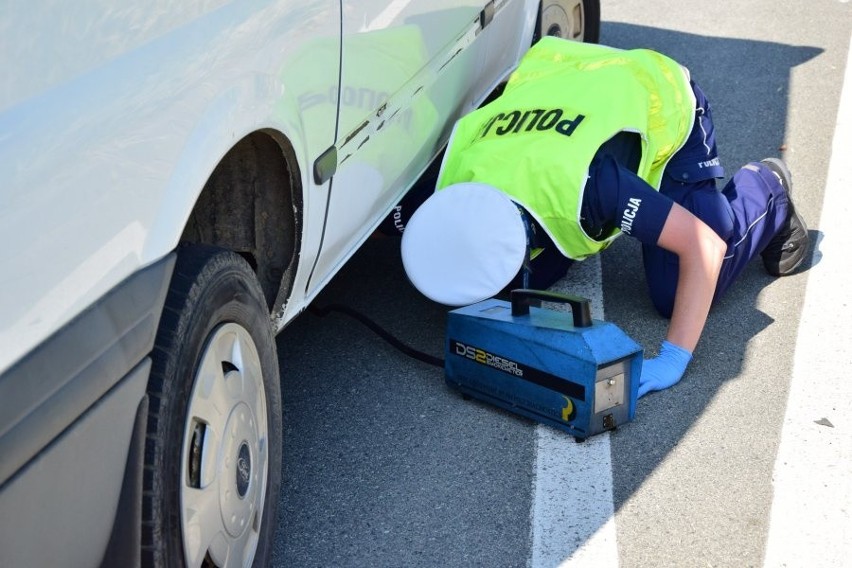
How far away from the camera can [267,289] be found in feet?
9.78

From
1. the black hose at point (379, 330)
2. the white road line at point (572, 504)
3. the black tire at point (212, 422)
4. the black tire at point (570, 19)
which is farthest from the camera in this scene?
the black tire at point (570, 19)

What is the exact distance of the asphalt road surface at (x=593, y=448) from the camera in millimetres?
2949

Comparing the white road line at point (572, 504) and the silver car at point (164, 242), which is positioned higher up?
the silver car at point (164, 242)

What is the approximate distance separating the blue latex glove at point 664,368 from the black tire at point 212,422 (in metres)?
1.22

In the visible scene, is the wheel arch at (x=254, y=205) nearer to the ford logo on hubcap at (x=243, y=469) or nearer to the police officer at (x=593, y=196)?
the ford logo on hubcap at (x=243, y=469)

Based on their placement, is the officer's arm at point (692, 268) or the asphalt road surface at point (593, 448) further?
the officer's arm at point (692, 268)

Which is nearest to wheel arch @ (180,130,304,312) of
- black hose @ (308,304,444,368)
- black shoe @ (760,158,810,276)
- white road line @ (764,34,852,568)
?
black hose @ (308,304,444,368)

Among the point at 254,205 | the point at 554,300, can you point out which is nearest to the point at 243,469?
the point at 254,205

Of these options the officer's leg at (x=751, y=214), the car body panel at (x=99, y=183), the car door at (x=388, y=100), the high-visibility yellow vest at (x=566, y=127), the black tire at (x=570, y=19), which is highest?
the car body panel at (x=99, y=183)

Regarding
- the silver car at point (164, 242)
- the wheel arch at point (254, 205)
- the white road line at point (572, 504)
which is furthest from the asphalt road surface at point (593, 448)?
the wheel arch at point (254, 205)

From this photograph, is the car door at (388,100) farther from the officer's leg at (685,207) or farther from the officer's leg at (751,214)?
the officer's leg at (751,214)

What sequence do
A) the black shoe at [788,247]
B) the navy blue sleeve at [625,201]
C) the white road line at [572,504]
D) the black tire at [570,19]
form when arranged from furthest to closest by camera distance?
the black tire at [570,19]
the black shoe at [788,247]
the navy blue sleeve at [625,201]
the white road line at [572,504]

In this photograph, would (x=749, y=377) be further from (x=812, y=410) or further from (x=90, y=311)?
(x=90, y=311)

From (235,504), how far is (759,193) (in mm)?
2366
